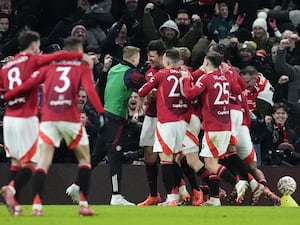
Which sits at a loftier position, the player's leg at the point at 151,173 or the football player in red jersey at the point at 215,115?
the football player in red jersey at the point at 215,115

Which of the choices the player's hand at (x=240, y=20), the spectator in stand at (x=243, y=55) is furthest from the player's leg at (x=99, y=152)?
the player's hand at (x=240, y=20)

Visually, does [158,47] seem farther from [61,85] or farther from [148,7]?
[148,7]

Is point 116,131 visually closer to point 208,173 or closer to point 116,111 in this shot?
point 116,111

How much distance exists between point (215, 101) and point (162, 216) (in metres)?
3.34

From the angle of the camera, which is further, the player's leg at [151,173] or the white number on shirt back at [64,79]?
the player's leg at [151,173]

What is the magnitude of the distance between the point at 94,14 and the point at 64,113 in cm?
949

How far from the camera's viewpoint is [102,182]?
21500mm

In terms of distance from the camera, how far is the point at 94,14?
2481cm

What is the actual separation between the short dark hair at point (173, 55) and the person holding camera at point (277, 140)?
11.3 ft

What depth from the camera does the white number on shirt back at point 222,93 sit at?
1888 cm

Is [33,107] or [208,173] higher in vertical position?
[33,107]

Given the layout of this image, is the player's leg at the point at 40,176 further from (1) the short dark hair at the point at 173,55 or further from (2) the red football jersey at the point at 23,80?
(1) the short dark hair at the point at 173,55

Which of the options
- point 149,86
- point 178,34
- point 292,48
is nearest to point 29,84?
point 149,86

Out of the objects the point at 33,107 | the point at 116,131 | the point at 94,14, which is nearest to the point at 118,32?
the point at 94,14
